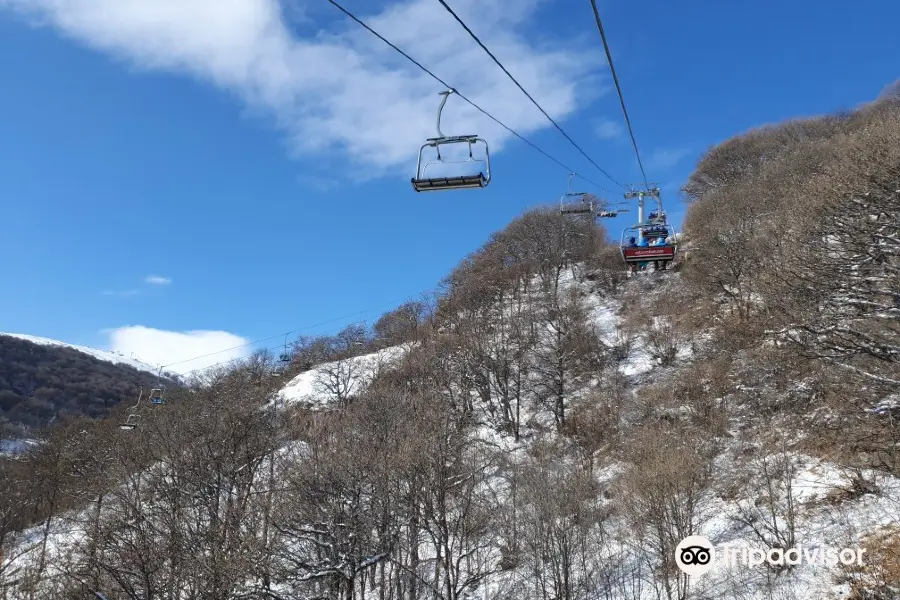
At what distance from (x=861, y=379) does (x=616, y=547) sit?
33.6ft

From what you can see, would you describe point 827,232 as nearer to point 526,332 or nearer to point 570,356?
point 570,356

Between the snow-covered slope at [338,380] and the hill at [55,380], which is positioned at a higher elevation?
the hill at [55,380]

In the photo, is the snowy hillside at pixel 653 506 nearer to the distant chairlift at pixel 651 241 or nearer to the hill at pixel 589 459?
the hill at pixel 589 459

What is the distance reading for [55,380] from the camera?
157250 mm

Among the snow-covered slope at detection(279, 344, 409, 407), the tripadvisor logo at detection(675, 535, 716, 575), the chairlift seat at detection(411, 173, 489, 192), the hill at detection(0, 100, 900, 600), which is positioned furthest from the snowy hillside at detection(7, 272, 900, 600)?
the chairlift seat at detection(411, 173, 489, 192)

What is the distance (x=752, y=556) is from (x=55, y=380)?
608 feet

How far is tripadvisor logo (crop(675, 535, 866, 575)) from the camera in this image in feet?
49.1

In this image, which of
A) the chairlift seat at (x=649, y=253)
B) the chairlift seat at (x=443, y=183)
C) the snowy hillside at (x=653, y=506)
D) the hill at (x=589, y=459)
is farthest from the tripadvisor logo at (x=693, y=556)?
the chairlift seat at (x=443, y=183)

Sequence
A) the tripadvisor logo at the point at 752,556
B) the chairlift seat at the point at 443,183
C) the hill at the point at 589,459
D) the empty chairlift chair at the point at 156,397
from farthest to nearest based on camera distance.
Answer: the empty chairlift chair at the point at 156,397 → the hill at the point at 589,459 → the tripadvisor logo at the point at 752,556 → the chairlift seat at the point at 443,183

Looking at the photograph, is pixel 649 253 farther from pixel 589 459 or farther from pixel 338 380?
pixel 338 380

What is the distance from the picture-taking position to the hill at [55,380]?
134875 mm

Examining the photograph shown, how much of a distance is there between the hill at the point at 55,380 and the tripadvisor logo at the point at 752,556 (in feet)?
428

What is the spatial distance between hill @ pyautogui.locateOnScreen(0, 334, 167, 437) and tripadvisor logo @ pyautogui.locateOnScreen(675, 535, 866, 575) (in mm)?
130321

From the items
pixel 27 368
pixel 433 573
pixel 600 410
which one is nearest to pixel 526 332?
pixel 600 410
